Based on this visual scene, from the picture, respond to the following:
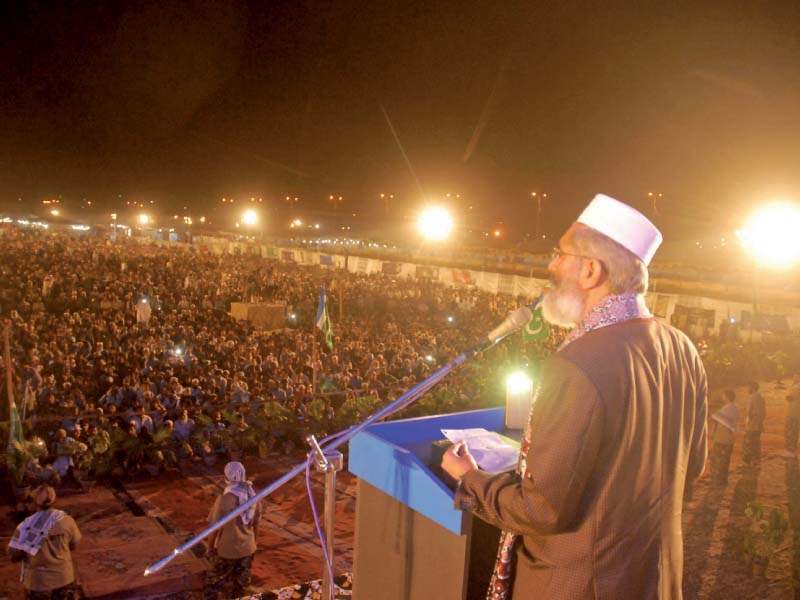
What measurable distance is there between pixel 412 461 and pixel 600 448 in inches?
25.5

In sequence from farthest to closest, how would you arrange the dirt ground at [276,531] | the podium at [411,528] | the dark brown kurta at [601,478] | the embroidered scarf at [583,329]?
1. the dirt ground at [276,531]
2. the podium at [411,528]
3. the embroidered scarf at [583,329]
4. the dark brown kurta at [601,478]

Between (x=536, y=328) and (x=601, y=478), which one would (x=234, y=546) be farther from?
(x=601, y=478)

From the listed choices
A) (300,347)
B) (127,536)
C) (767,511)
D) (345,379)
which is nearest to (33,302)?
(300,347)

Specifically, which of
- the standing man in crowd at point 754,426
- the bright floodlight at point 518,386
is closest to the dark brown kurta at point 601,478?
the bright floodlight at point 518,386

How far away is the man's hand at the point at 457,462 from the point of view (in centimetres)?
172

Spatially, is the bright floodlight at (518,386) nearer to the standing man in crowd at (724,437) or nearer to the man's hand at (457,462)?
the man's hand at (457,462)

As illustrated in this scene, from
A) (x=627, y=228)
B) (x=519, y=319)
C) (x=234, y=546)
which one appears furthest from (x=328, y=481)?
(x=234, y=546)

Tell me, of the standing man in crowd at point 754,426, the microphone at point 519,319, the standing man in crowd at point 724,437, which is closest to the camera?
the microphone at point 519,319

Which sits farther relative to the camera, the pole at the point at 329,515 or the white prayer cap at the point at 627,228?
the pole at the point at 329,515

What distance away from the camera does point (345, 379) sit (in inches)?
479

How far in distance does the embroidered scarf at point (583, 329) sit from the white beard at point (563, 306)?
4cm

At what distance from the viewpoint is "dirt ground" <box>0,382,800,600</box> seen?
5.66 m

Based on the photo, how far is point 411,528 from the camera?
2.07m

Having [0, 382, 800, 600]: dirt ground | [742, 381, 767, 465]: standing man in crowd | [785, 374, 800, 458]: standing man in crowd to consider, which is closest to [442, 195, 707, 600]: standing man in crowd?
[0, 382, 800, 600]: dirt ground
